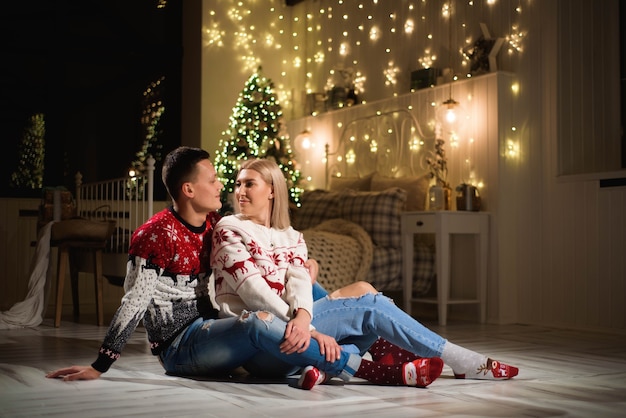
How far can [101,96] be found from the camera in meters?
7.63

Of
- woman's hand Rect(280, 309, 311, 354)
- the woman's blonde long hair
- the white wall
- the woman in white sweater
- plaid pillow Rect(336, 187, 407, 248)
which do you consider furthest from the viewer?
plaid pillow Rect(336, 187, 407, 248)

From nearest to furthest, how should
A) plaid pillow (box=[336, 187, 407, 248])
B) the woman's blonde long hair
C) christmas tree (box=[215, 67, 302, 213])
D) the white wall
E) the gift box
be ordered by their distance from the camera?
the woman's blonde long hair → the white wall → plaid pillow (box=[336, 187, 407, 248]) → the gift box → christmas tree (box=[215, 67, 302, 213])

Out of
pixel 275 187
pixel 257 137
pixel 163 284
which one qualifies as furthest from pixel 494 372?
pixel 257 137

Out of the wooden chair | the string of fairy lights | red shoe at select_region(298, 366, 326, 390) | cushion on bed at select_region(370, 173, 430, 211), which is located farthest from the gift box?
red shoe at select_region(298, 366, 326, 390)

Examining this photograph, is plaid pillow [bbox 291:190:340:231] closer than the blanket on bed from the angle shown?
No

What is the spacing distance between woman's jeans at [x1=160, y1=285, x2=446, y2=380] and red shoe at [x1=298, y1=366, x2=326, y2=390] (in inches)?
0.8

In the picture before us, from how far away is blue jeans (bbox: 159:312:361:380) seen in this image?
101 inches

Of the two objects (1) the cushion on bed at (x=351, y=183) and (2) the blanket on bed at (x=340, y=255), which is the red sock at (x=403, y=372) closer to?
(2) the blanket on bed at (x=340, y=255)

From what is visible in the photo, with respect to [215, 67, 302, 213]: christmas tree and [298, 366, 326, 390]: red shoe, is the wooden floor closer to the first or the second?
[298, 366, 326, 390]: red shoe

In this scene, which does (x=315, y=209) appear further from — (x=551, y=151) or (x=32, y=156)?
(x=32, y=156)

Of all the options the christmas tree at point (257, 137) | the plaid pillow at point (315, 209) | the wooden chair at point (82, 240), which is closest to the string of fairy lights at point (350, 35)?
the christmas tree at point (257, 137)

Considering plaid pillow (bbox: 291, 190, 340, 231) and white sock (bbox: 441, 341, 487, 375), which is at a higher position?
plaid pillow (bbox: 291, 190, 340, 231)

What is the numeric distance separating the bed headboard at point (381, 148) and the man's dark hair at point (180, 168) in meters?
3.33

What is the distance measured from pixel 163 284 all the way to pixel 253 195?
16.4 inches
